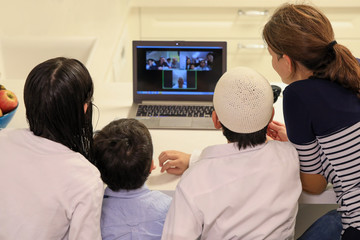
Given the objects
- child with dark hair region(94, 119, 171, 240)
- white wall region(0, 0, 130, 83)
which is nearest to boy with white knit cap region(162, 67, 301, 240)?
child with dark hair region(94, 119, 171, 240)

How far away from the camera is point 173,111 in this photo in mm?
1707

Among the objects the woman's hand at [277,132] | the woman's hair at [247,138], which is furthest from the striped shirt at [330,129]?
the woman's hand at [277,132]

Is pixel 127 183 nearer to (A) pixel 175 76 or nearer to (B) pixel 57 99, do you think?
(B) pixel 57 99

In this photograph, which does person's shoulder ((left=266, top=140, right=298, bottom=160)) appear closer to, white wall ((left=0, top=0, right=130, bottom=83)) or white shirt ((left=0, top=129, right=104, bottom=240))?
white shirt ((left=0, top=129, right=104, bottom=240))

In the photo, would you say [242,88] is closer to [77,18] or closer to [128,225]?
[128,225]

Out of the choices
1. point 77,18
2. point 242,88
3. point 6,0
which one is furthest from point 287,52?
point 77,18

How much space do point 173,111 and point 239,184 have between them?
689 mm

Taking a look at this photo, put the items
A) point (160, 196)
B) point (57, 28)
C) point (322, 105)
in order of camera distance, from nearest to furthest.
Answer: point (322, 105) → point (160, 196) → point (57, 28)

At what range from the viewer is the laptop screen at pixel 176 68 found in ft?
5.64

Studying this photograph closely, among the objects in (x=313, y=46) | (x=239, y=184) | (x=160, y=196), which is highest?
(x=313, y=46)

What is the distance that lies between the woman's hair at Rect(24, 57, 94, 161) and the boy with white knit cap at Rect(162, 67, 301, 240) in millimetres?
299

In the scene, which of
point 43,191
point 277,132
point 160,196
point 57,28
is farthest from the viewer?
point 57,28

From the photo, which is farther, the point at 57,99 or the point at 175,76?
the point at 175,76

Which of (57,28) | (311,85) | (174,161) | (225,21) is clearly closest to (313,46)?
(311,85)
